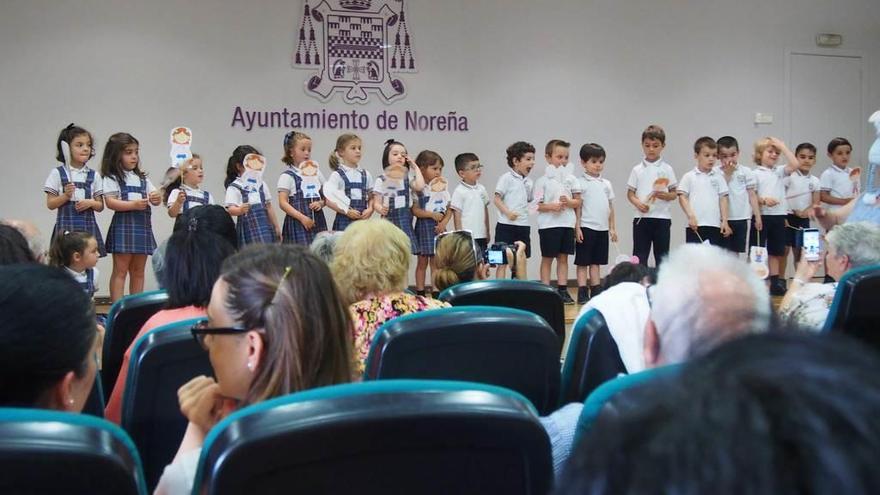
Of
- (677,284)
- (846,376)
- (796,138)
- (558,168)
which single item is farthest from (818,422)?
(796,138)

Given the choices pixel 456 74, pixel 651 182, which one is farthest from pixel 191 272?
pixel 456 74

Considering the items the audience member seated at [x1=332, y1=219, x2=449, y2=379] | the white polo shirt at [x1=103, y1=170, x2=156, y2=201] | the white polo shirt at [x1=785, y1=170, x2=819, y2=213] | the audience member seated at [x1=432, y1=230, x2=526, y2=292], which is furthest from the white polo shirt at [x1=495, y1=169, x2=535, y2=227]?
the audience member seated at [x1=332, y1=219, x2=449, y2=379]

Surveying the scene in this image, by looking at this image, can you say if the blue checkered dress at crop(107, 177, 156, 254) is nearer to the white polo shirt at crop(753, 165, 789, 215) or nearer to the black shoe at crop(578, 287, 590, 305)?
the black shoe at crop(578, 287, 590, 305)

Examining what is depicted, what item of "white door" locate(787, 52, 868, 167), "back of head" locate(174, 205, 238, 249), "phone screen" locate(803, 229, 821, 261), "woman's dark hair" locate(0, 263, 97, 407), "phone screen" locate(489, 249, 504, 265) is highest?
"white door" locate(787, 52, 868, 167)

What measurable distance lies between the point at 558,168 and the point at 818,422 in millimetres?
6887

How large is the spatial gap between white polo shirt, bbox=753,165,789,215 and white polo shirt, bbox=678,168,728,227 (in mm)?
517

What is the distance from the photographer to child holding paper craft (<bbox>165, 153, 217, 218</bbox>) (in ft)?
19.1

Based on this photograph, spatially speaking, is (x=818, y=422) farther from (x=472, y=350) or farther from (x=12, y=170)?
(x=12, y=170)

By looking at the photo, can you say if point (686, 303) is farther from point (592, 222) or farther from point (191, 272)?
point (592, 222)

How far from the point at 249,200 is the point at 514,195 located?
92.1 inches

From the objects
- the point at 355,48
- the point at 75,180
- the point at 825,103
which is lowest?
the point at 75,180

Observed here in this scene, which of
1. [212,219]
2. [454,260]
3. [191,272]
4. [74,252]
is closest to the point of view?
[191,272]

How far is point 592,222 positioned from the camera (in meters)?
7.14

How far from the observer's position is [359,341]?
7.18ft
